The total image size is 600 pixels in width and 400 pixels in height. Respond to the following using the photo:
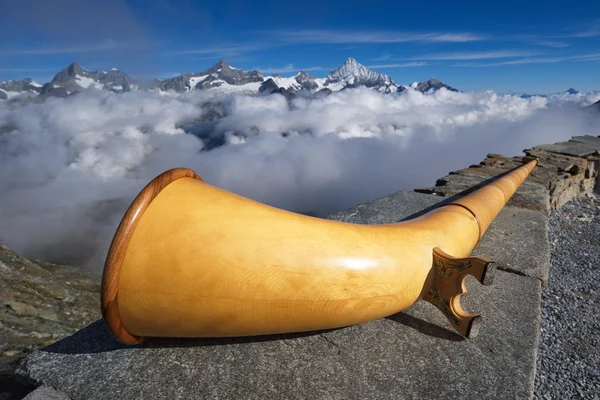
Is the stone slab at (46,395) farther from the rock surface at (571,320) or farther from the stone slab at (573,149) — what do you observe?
the stone slab at (573,149)

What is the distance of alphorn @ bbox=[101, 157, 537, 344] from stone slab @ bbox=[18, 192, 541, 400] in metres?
0.18

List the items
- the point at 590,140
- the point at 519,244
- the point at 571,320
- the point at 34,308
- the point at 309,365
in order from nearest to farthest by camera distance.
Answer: the point at 309,365
the point at 571,320
the point at 519,244
the point at 590,140
the point at 34,308

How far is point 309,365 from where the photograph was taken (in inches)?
76.2

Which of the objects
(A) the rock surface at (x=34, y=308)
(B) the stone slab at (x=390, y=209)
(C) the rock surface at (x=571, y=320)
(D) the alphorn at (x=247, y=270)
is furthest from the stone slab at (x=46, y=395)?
(A) the rock surface at (x=34, y=308)

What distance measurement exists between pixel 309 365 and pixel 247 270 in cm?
68

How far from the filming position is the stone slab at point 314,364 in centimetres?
178

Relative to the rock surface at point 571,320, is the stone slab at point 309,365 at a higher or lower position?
higher

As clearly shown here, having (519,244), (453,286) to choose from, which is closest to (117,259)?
(453,286)

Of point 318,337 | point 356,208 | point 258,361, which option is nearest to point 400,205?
point 356,208

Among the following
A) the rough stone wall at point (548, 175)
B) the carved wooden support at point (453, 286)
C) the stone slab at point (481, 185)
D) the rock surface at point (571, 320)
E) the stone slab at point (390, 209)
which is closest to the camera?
the carved wooden support at point (453, 286)

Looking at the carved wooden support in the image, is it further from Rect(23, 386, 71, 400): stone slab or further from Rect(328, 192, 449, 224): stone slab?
Rect(23, 386, 71, 400): stone slab

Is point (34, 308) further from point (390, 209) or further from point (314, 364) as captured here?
point (314, 364)

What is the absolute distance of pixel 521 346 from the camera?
2139 mm

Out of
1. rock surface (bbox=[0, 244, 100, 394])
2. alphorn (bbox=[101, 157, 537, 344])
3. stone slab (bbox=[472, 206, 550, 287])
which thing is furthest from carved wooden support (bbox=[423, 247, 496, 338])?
rock surface (bbox=[0, 244, 100, 394])
